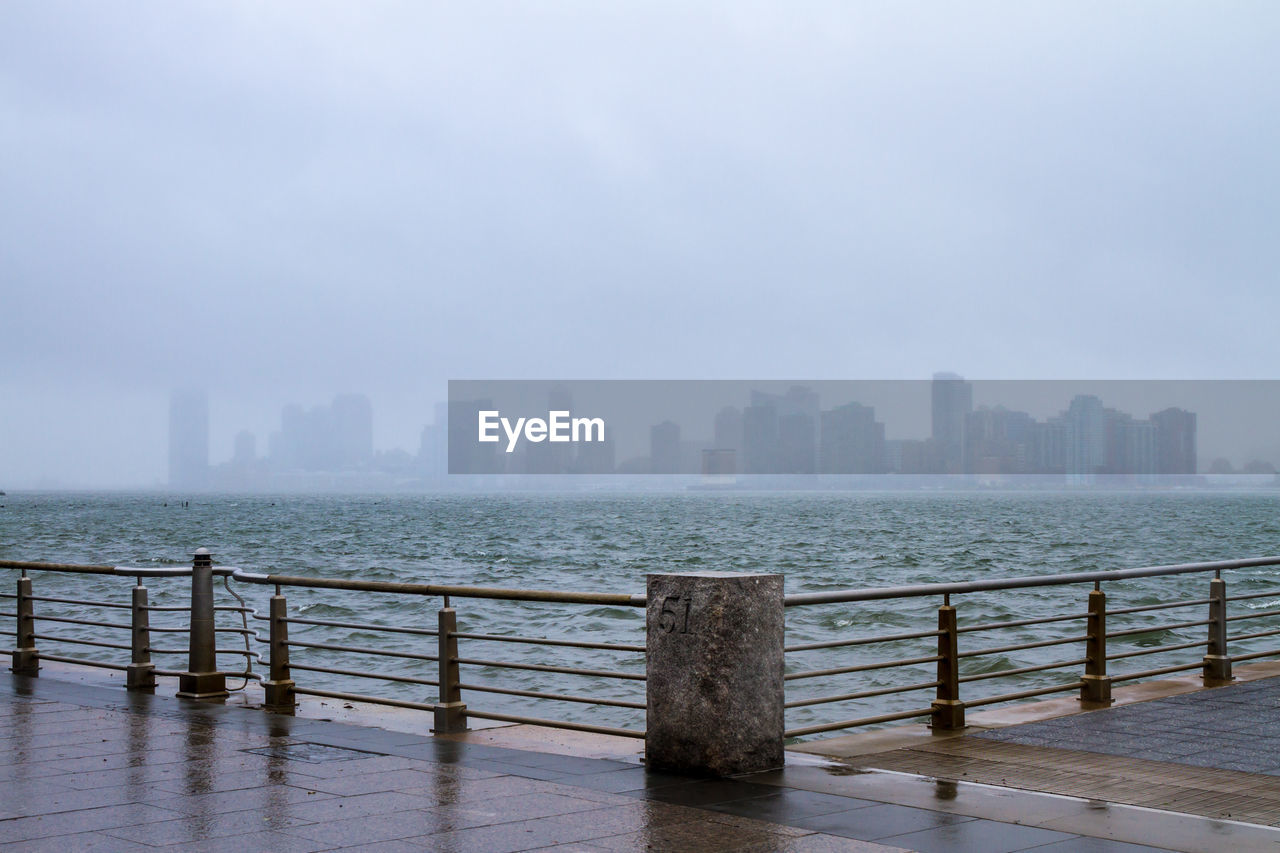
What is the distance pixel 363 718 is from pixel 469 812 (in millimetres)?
4061

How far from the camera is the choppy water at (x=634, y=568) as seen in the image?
81.7ft

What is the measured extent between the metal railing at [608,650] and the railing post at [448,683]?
15 millimetres

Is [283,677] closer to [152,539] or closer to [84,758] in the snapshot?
[84,758]

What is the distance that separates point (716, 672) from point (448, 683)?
2721 mm

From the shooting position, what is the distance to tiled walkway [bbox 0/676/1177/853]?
6.26m

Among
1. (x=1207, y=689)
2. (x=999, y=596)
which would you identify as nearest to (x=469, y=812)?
(x=1207, y=689)

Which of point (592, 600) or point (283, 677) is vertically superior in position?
point (592, 600)

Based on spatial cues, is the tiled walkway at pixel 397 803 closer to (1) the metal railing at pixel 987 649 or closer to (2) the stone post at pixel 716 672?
(2) the stone post at pixel 716 672

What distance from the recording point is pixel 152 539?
303ft

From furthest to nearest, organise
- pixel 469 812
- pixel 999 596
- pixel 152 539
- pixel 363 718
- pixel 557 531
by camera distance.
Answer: pixel 557 531
pixel 152 539
pixel 999 596
pixel 363 718
pixel 469 812

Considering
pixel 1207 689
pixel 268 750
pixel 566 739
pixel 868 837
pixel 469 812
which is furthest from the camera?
pixel 1207 689

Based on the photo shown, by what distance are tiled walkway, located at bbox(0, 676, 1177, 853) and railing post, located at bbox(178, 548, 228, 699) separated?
1.89m

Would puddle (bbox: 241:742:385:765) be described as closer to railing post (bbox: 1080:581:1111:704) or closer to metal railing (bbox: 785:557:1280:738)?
metal railing (bbox: 785:557:1280:738)

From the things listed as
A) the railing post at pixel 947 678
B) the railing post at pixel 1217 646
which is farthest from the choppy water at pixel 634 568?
the railing post at pixel 947 678
